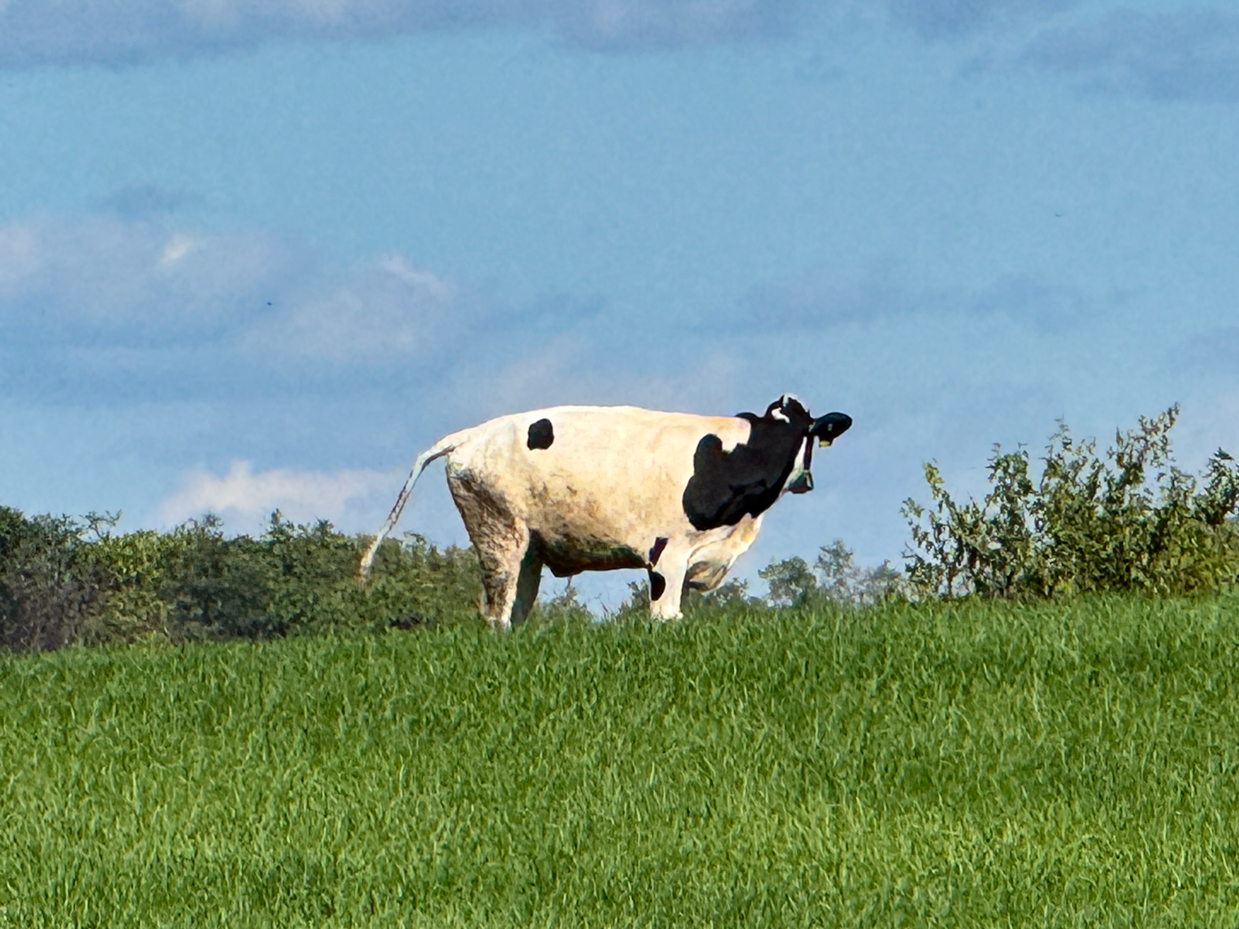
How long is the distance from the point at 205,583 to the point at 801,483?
26.6 m

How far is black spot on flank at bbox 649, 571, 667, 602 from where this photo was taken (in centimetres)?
1411

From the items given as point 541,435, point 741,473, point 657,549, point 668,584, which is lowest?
point 668,584

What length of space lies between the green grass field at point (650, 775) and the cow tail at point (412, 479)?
1628 millimetres

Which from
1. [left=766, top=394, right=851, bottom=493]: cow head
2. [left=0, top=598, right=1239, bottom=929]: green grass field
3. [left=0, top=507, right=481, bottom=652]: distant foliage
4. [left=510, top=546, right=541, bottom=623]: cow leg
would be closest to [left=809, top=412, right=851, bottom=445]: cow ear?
[left=766, top=394, right=851, bottom=493]: cow head

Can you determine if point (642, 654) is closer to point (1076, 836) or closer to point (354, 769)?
point (354, 769)

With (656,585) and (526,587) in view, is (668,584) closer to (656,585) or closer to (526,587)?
(656,585)

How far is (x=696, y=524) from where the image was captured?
14.1 meters

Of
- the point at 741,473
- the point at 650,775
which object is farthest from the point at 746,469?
the point at 650,775

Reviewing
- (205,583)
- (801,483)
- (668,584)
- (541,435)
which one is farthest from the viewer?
(205,583)

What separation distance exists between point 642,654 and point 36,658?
18.1 ft

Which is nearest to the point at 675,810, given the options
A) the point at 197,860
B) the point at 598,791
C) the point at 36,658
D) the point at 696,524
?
the point at 598,791

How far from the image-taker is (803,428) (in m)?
15.0

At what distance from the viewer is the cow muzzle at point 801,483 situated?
49.0 ft

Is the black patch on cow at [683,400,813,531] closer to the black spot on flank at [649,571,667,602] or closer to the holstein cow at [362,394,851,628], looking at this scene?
the holstein cow at [362,394,851,628]
